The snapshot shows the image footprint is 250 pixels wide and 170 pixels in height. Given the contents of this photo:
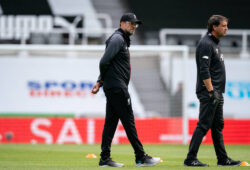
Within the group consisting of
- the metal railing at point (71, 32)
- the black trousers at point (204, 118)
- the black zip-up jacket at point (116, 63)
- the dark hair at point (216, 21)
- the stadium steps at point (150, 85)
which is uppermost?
the dark hair at point (216, 21)

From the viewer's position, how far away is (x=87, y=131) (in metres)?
16.0

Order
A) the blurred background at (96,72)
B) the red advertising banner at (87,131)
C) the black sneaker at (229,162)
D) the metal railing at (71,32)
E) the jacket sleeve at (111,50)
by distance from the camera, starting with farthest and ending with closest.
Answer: the metal railing at (71,32) → the blurred background at (96,72) → the red advertising banner at (87,131) → the black sneaker at (229,162) → the jacket sleeve at (111,50)

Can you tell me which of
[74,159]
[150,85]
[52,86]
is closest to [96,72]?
[52,86]

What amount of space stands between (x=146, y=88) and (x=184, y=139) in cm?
235

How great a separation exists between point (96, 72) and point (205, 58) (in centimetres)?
1107

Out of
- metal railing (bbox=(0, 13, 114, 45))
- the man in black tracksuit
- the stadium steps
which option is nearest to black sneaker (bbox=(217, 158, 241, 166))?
the man in black tracksuit

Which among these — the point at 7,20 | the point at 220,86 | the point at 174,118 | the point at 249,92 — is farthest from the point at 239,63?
the point at 220,86

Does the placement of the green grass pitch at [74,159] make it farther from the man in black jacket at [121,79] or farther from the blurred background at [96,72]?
the blurred background at [96,72]

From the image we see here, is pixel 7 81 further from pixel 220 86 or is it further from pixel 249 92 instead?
pixel 220 86

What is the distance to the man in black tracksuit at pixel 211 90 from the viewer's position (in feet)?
24.3

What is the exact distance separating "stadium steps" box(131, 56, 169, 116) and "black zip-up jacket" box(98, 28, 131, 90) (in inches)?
379

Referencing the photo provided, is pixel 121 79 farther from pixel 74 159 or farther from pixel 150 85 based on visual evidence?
pixel 150 85

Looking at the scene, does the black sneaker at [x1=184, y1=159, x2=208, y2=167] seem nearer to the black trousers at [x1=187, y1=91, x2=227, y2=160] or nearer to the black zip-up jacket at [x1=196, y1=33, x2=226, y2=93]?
the black trousers at [x1=187, y1=91, x2=227, y2=160]

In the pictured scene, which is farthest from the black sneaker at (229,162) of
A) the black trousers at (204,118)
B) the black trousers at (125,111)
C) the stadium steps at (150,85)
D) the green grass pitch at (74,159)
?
the stadium steps at (150,85)
